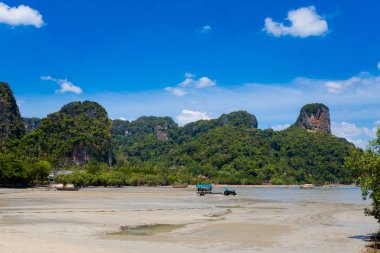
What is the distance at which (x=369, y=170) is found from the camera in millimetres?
23328

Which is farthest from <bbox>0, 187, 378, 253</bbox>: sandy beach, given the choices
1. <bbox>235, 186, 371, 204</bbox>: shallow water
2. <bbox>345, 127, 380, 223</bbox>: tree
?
<bbox>235, 186, 371, 204</bbox>: shallow water

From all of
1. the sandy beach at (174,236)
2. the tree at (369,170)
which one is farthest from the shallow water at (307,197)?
the tree at (369,170)

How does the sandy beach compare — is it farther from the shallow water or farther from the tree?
the shallow water

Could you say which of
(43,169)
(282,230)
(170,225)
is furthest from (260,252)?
(43,169)

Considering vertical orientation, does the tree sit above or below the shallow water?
above

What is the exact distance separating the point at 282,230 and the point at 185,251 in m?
12.6

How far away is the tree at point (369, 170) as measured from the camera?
22578 millimetres

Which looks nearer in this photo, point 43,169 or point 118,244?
point 118,244

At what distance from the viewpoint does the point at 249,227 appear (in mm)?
32625

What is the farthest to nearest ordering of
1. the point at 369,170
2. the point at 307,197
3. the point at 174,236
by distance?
the point at 307,197 < the point at 174,236 < the point at 369,170

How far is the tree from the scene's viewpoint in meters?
22.6

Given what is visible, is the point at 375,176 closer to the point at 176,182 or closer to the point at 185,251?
the point at 185,251

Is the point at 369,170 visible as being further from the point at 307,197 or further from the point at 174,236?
the point at 307,197

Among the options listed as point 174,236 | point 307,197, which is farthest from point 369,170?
point 307,197
